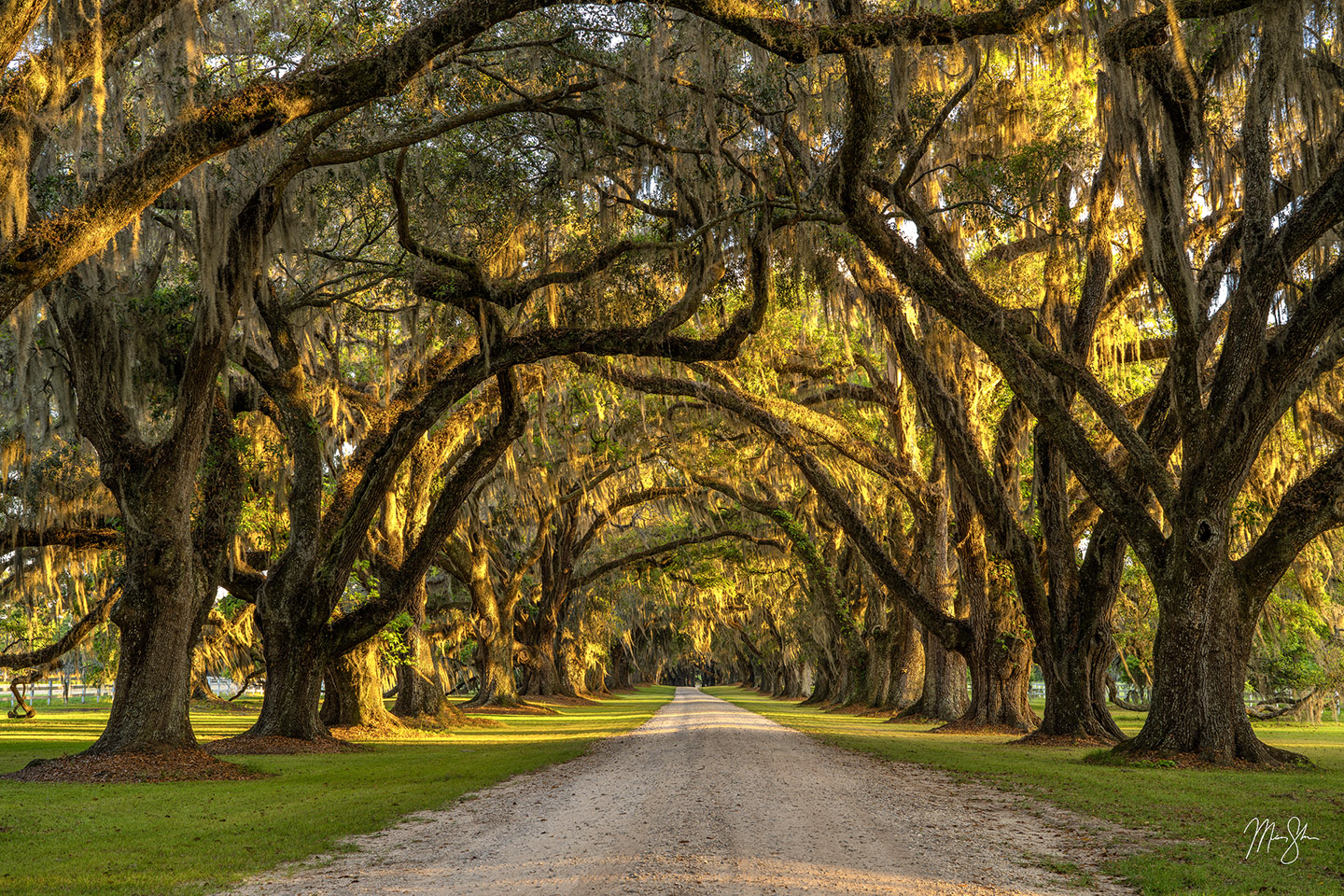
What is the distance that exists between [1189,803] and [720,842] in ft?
13.0

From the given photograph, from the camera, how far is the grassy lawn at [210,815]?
5.11 meters

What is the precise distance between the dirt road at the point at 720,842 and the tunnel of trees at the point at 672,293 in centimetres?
399

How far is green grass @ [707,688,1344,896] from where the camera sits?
4.81 metres

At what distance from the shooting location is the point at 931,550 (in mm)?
19250

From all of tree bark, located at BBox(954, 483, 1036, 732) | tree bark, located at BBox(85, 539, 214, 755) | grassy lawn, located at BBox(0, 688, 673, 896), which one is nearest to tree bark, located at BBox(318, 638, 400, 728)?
grassy lawn, located at BBox(0, 688, 673, 896)

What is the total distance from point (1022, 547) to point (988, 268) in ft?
16.2

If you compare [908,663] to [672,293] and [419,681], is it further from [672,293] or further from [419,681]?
[672,293]

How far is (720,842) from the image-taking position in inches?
224

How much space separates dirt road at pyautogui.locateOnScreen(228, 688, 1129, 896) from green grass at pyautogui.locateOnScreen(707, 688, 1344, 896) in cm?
41

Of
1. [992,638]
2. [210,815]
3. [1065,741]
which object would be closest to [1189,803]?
[1065,741]

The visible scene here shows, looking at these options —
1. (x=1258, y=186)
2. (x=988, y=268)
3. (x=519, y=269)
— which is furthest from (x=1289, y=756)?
(x=519, y=269)

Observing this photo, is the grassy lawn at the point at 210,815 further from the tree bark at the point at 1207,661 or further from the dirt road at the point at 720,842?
the tree bark at the point at 1207,661

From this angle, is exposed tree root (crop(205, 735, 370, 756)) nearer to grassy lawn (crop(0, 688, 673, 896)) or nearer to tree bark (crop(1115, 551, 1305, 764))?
grassy lawn (crop(0, 688, 673, 896))
